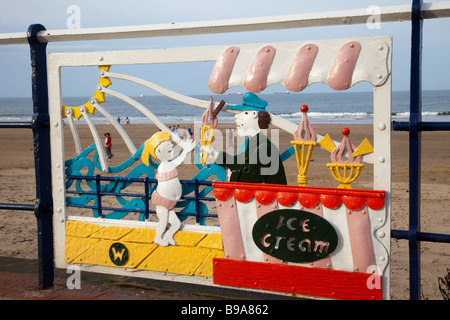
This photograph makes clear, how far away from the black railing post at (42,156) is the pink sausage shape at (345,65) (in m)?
2.11

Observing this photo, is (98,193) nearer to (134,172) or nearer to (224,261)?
(134,172)

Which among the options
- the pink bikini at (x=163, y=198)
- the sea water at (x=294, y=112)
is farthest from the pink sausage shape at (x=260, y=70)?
the sea water at (x=294, y=112)

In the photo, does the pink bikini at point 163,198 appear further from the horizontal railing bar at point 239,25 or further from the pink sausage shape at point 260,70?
the horizontal railing bar at point 239,25

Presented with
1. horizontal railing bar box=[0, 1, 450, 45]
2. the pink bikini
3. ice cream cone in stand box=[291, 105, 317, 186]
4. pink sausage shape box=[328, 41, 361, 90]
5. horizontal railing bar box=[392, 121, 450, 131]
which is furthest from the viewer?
the pink bikini

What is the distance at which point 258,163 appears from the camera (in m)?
3.25

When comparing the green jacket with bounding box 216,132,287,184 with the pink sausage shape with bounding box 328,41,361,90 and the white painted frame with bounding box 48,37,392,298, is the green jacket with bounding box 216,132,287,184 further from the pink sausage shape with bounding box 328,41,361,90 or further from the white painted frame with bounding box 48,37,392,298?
the pink sausage shape with bounding box 328,41,361,90

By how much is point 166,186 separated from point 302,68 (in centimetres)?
123

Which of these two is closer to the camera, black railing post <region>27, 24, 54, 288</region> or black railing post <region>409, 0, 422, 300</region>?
black railing post <region>409, 0, 422, 300</region>

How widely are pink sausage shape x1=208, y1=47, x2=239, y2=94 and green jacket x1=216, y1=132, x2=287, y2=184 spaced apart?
40 cm

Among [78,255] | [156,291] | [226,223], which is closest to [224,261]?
[226,223]

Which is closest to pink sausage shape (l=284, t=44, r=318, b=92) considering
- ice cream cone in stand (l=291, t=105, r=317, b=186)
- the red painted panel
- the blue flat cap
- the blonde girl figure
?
ice cream cone in stand (l=291, t=105, r=317, b=186)

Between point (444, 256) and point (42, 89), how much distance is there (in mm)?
4175

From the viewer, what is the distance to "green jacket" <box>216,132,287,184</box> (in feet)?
10.6

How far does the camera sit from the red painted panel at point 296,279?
3006mm
